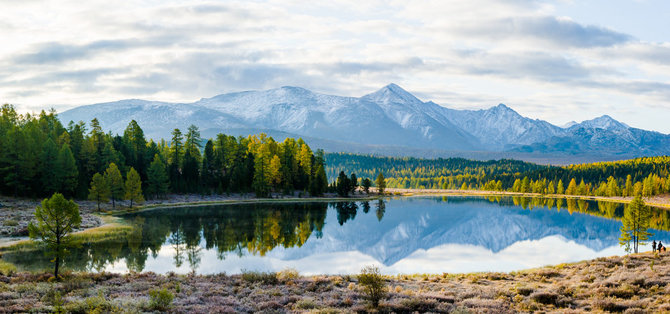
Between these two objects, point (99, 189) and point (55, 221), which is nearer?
point (55, 221)

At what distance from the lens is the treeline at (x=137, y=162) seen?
243 ft

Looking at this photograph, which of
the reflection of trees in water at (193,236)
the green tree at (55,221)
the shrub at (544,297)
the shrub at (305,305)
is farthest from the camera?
the reflection of trees in water at (193,236)

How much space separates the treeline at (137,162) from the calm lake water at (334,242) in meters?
16.4

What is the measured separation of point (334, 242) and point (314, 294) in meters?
29.6

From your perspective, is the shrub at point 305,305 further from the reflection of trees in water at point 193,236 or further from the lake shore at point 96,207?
the lake shore at point 96,207

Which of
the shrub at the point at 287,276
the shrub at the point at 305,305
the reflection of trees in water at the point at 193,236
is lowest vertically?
the reflection of trees in water at the point at 193,236

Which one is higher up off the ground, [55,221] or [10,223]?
[55,221]

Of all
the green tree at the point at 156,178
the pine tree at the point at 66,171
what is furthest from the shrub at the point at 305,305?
the green tree at the point at 156,178

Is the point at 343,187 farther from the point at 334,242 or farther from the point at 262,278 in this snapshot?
the point at 262,278

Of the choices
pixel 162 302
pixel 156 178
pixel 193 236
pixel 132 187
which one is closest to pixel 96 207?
pixel 132 187

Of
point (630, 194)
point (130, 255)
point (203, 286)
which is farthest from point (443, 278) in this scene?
point (630, 194)

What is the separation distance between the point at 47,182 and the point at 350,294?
72.3 meters

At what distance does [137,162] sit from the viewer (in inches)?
3875

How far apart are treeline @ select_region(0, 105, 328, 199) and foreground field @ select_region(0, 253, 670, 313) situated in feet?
179
